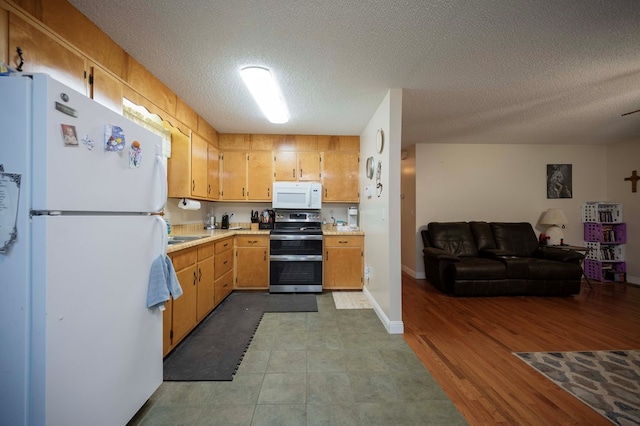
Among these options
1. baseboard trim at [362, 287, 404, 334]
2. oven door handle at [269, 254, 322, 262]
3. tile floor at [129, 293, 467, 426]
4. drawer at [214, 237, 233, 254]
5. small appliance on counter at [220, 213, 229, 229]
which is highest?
small appliance on counter at [220, 213, 229, 229]

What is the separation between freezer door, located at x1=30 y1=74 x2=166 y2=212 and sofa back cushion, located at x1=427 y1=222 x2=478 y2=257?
14.1 ft

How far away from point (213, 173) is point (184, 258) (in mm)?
1914

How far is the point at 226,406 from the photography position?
5.30 feet

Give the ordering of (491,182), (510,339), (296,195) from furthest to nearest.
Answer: (491,182)
(296,195)
(510,339)

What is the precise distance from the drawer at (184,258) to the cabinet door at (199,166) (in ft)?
3.25

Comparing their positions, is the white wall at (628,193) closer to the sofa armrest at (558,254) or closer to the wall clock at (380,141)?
the sofa armrest at (558,254)

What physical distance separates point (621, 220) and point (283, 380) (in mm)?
6379

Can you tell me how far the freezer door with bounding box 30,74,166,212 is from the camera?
93cm

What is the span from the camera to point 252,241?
3826mm

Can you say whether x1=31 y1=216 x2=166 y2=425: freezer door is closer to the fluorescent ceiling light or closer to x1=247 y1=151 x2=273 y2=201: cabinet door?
the fluorescent ceiling light

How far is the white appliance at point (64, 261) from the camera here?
0.93 m

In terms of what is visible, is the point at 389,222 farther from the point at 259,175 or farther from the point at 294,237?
the point at 259,175

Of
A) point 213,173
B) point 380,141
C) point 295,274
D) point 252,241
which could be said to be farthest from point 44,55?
point 295,274

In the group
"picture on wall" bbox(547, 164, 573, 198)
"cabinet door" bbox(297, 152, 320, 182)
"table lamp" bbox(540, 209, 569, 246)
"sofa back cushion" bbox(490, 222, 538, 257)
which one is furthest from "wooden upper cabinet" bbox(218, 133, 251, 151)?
"picture on wall" bbox(547, 164, 573, 198)
